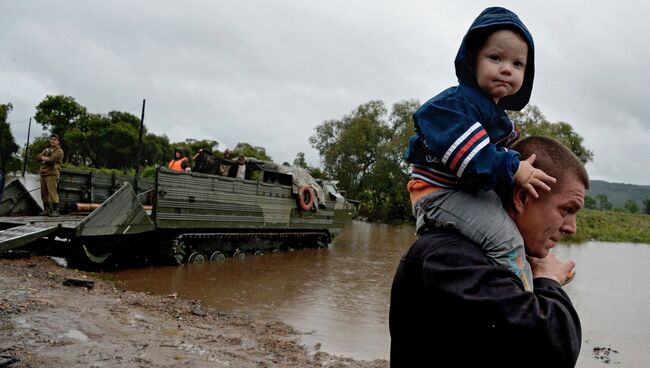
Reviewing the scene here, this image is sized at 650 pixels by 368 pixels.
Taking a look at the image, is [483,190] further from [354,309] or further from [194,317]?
[354,309]

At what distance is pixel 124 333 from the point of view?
592 centimetres

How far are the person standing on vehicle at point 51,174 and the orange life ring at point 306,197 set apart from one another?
260 inches

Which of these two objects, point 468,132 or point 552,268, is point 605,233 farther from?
point 468,132

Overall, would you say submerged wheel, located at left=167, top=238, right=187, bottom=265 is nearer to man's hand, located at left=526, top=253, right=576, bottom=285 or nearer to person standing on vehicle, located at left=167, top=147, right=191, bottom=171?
person standing on vehicle, located at left=167, top=147, right=191, bottom=171

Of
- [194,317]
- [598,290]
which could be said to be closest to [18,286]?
[194,317]

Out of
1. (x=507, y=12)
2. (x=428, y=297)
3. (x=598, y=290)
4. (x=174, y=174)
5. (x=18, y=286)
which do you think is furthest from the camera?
(x=598, y=290)

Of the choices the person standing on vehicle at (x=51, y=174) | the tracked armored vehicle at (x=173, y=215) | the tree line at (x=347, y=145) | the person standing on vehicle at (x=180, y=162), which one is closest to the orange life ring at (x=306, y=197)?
the tracked armored vehicle at (x=173, y=215)

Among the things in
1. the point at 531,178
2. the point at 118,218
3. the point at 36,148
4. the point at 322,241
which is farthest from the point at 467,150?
the point at 36,148

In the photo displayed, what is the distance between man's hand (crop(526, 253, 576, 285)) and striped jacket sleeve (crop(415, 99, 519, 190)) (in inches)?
11.7

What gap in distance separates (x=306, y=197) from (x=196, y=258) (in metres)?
4.74

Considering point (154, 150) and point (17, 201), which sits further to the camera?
point (154, 150)

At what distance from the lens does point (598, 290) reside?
→ 14.3m

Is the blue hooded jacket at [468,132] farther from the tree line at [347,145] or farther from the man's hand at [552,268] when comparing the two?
the tree line at [347,145]

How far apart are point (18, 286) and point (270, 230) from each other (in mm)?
8693
